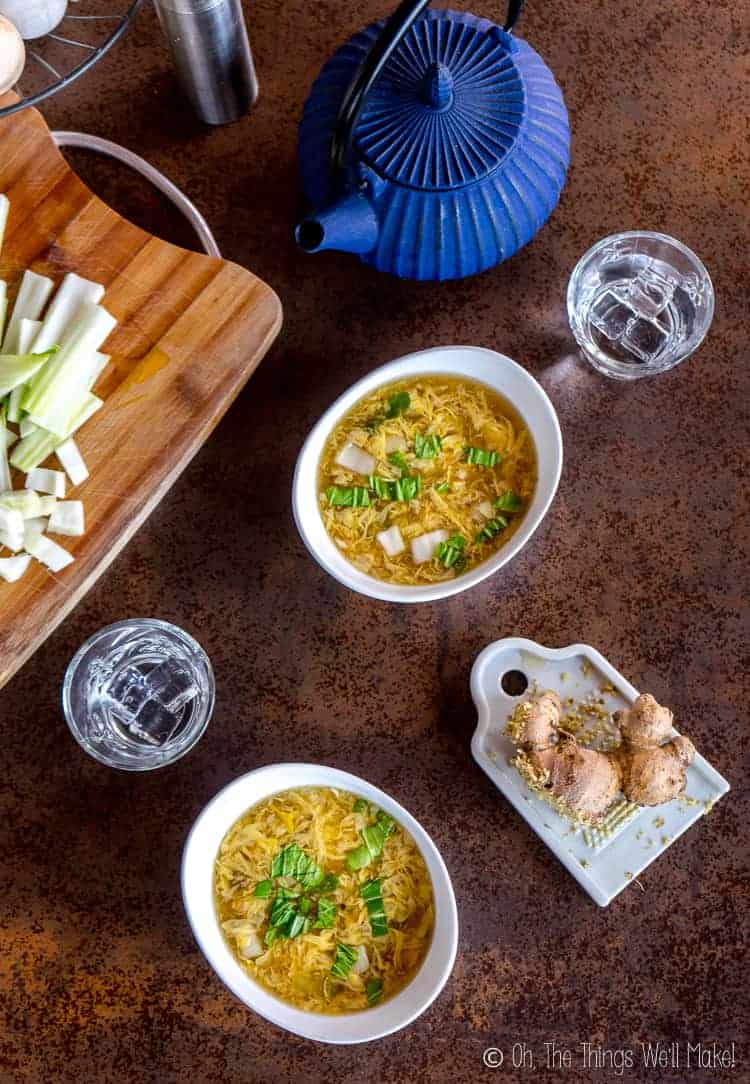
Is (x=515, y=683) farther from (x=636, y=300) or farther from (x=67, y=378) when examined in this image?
(x=67, y=378)

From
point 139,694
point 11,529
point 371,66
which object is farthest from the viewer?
point 139,694

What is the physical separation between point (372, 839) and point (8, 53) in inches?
52.7

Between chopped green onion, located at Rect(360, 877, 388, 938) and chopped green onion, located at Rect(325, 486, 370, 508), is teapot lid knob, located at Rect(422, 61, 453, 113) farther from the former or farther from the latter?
chopped green onion, located at Rect(360, 877, 388, 938)

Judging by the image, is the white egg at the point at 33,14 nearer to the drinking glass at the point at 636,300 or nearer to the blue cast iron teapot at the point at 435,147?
the blue cast iron teapot at the point at 435,147

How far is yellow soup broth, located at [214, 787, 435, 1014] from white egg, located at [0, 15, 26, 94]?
120cm

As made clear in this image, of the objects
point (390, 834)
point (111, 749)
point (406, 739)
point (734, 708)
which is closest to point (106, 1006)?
point (111, 749)

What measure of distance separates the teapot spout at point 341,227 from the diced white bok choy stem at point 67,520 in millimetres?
573

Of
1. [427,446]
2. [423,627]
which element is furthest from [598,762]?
[427,446]

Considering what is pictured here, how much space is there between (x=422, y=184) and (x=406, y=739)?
3.14 ft

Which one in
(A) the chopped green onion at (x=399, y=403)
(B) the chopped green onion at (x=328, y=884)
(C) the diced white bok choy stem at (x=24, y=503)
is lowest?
(B) the chopped green onion at (x=328, y=884)

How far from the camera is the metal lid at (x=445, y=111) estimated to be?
1.57 metres

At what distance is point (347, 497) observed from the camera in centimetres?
176

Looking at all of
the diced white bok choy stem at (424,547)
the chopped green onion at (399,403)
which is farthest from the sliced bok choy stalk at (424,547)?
the chopped green onion at (399,403)

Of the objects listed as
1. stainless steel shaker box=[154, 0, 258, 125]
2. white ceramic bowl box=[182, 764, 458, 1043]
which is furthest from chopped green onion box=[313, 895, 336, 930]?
stainless steel shaker box=[154, 0, 258, 125]
